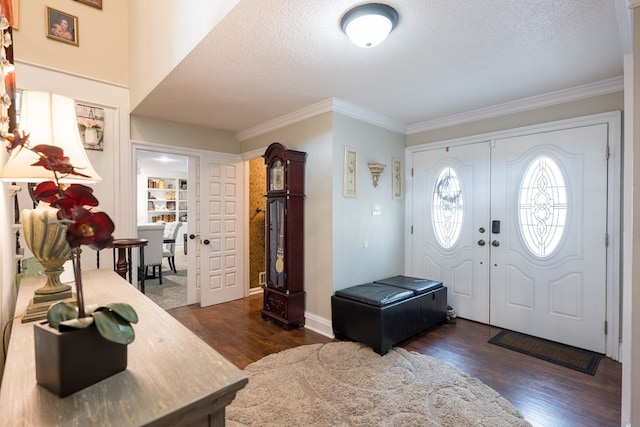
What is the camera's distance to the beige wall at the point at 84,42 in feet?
9.69

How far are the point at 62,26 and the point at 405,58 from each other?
3.46m

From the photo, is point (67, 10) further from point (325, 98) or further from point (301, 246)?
point (301, 246)

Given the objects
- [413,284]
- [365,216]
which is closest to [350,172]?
[365,216]

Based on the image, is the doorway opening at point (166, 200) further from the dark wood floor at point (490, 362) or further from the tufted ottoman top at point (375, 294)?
the tufted ottoman top at point (375, 294)

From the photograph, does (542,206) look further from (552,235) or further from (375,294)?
(375,294)

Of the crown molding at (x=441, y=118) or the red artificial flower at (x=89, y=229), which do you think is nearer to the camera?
the red artificial flower at (x=89, y=229)

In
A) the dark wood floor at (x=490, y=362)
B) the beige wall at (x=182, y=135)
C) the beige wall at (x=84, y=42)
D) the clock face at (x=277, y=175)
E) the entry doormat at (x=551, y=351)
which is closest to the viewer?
the dark wood floor at (x=490, y=362)

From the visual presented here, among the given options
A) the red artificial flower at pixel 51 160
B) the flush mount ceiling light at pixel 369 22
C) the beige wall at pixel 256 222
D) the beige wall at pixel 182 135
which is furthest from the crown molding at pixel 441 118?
the red artificial flower at pixel 51 160

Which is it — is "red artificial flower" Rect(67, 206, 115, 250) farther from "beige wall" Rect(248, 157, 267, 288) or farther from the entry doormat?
"beige wall" Rect(248, 157, 267, 288)

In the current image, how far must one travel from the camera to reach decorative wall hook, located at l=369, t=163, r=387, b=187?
3.57 meters

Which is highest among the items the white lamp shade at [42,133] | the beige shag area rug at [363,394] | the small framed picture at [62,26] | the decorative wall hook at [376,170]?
the small framed picture at [62,26]

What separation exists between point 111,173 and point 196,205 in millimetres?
1060

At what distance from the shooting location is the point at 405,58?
91.1 inches

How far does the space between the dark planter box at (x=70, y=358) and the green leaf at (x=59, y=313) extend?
0.01 metres
